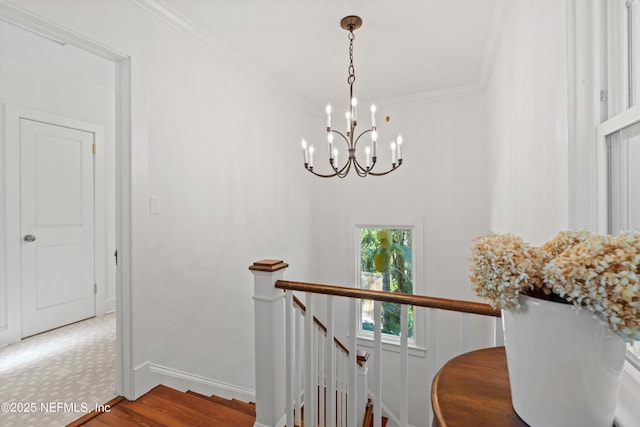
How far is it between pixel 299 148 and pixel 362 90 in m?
0.98

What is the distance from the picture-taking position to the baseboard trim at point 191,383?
A: 194 centimetres

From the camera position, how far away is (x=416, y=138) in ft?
11.9

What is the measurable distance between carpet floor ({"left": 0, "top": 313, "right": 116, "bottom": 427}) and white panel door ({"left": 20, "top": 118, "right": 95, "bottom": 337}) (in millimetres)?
287

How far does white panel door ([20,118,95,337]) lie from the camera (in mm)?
2906

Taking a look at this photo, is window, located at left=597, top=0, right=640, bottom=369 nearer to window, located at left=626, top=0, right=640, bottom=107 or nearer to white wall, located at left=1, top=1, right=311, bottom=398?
window, located at left=626, top=0, right=640, bottom=107

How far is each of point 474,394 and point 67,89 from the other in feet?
13.9

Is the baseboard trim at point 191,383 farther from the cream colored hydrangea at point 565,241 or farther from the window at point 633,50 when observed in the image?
the window at point 633,50

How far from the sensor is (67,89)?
3184 mm

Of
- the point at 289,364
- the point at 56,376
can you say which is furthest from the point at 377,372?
the point at 56,376

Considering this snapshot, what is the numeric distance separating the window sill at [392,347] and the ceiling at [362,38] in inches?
116

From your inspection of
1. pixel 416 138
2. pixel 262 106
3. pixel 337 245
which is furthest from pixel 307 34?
pixel 337 245

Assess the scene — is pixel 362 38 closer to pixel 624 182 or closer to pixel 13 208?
pixel 624 182

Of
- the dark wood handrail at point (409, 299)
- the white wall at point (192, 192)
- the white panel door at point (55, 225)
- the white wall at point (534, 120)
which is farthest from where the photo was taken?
the white panel door at point (55, 225)

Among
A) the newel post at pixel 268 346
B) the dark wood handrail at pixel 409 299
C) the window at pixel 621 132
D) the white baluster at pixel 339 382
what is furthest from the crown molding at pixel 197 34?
the white baluster at pixel 339 382
